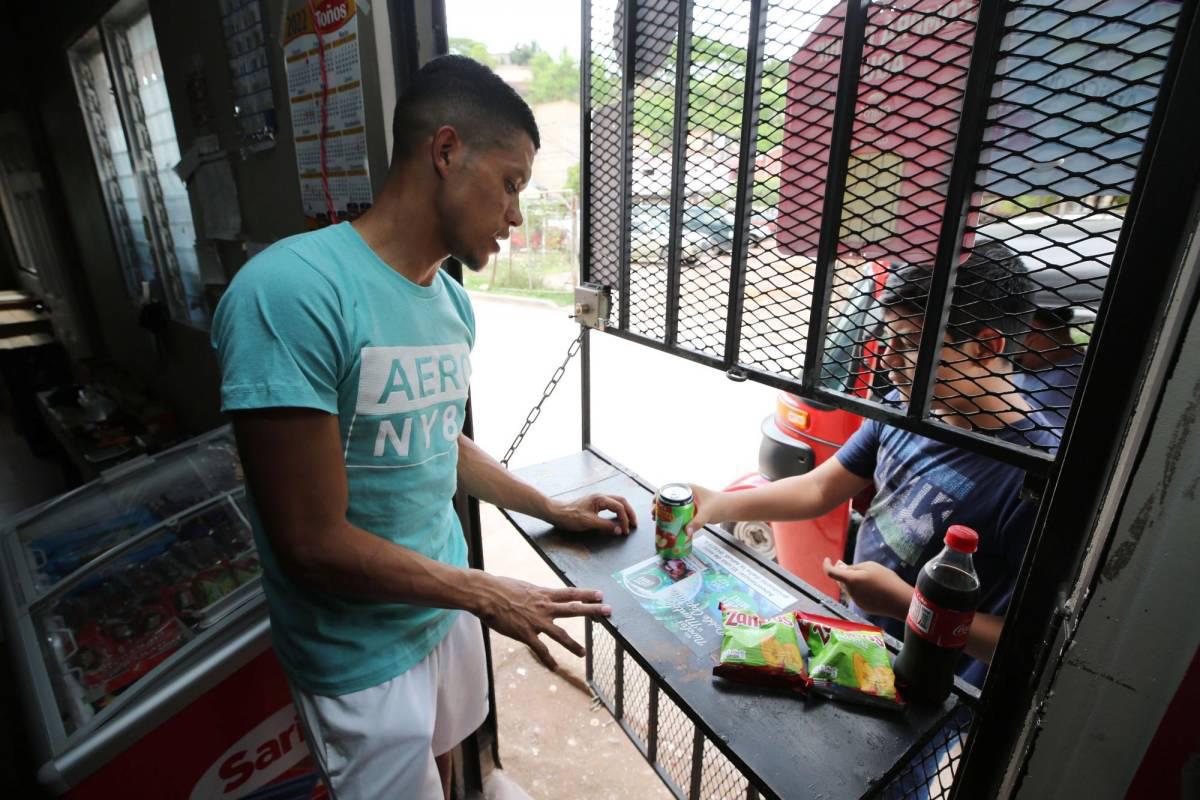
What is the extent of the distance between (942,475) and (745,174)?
0.91m

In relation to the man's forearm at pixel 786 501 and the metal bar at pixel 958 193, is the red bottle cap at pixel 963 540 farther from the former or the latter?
the man's forearm at pixel 786 501

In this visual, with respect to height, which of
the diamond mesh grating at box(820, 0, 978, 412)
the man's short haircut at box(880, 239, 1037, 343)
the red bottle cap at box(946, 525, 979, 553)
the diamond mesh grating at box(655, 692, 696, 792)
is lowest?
the diamond mesh grating at box(655, 692, 696, 792)

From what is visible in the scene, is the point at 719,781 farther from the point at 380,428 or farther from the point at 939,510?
the point at 380,428

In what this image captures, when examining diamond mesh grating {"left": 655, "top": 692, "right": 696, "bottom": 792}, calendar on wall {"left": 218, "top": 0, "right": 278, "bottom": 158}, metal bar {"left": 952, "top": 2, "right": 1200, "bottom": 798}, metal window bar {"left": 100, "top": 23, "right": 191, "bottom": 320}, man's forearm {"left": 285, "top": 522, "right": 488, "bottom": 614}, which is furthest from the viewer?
metal window bar {"left": 100, "top": 23, "right": 191, "bottom": 320}

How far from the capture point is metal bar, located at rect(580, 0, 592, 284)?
124 cm

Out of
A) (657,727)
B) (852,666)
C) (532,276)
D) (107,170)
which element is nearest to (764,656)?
(852,666)

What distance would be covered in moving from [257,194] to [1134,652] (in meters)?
2.58

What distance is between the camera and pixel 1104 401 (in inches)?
23.1

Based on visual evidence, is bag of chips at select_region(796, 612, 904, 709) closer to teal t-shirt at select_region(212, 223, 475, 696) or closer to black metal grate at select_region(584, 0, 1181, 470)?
black metal grate at select_region(584, 0, 1181, 470)

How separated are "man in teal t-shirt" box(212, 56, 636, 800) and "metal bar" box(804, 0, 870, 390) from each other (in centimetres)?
64

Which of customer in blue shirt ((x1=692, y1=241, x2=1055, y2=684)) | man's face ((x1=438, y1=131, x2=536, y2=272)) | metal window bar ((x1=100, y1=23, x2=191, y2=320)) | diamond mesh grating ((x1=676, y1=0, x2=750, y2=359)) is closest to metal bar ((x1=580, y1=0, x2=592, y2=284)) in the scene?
man's face ((x1=438, y1=131, x2=536, y2=272))

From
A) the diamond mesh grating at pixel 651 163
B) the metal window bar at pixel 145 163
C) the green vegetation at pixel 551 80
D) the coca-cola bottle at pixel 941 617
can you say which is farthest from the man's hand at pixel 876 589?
the green vegetation at pixel 551 80

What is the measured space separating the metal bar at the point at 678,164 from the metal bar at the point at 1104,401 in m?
0.69

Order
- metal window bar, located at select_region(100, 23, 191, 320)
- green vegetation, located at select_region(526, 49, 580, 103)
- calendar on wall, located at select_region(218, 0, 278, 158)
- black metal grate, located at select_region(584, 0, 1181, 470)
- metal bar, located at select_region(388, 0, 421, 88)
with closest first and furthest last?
1. black metal grate, located at select_region(584, 0, 1181, 470)
2. metal bar, located at select_region(388, 0, 421, 88)
3. calendar on wall, located at select_region(218, 0, 278, 158)
4. metal window bar, located at select_region(100, 23, 191, 320)
5. green vegetation, located at select_region(526, 49, 580, 103)
